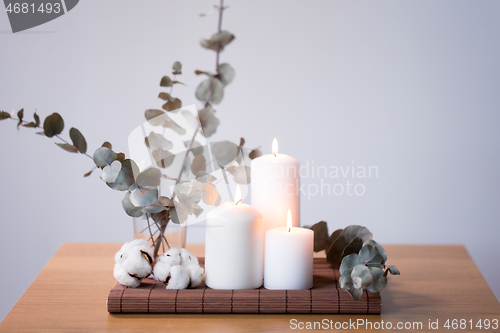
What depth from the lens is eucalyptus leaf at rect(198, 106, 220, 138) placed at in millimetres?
564

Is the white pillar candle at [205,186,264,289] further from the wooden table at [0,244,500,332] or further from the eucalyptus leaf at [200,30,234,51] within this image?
the eucalyptus leaf at [200,30,234,51]

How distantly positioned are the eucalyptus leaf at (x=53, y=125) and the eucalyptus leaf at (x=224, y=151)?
228 mm

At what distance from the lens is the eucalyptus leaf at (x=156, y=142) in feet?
2.25

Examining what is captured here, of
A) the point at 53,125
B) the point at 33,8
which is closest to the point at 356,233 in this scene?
the point at 53,125

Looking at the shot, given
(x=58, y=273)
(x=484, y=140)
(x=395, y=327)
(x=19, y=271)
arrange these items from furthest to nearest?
1. (x=19, y=271)
2. (x=484, y=140)
3. (x=58, y=273)
4. (x=395, y=327)

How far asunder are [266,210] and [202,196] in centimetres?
10

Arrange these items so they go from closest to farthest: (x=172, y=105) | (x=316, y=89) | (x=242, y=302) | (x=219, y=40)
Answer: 1. (x=219, y=40)
2. (x=242, y=302)
3. (x=172, y=105)
4. (x=316, y=89)

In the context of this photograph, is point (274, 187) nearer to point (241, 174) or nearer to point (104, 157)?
point (241, 174)

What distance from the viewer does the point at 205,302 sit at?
60 cm

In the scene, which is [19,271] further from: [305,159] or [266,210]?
[266,210]

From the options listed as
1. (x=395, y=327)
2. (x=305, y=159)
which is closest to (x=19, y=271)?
(x=305, y=159)

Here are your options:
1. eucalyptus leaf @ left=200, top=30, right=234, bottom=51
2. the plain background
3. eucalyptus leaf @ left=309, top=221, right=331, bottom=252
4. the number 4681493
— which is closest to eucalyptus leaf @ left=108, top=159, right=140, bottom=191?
eucalyptus leaf @ left=200, top=30, right=234, bottom=51

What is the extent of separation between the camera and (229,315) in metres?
0.60

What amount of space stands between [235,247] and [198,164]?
134 mm
